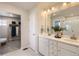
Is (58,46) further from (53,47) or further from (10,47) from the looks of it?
(10,47)

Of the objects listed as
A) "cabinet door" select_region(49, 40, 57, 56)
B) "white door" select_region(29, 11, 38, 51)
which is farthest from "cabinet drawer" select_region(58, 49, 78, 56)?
"white door" select_region(29, 11, 38, 51)

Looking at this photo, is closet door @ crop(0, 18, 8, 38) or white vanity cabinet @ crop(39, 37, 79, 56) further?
closet door @ crop(0, 18, 8, 38)

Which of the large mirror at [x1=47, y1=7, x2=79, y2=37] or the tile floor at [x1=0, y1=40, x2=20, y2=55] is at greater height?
the large mirror at [x1=47, y1=7, x2=79, y2=37]

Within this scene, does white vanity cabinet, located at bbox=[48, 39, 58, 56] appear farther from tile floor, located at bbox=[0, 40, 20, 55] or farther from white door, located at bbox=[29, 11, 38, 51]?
tile floor, located at bbox=[0, 40, 20, 55]

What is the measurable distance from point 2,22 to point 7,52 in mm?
1174

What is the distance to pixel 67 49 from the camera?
1.87 meters

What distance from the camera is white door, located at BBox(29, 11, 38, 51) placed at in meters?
2.99

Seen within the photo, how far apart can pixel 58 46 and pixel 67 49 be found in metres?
0.31

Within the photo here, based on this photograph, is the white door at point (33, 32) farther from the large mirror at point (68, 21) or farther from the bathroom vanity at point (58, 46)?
the large mirror at point (68, 21)

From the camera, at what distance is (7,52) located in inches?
118

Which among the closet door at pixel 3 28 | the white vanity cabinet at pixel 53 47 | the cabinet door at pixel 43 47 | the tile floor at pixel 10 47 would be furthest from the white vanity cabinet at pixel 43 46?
the closet door at pixel 3 28

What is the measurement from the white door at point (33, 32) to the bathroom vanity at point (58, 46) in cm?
27

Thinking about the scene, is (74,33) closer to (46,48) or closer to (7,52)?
(46,48)

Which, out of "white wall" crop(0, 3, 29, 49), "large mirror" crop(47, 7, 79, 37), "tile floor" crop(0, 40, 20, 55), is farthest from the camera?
"white wall" crop(0, 3, 29, 49)
